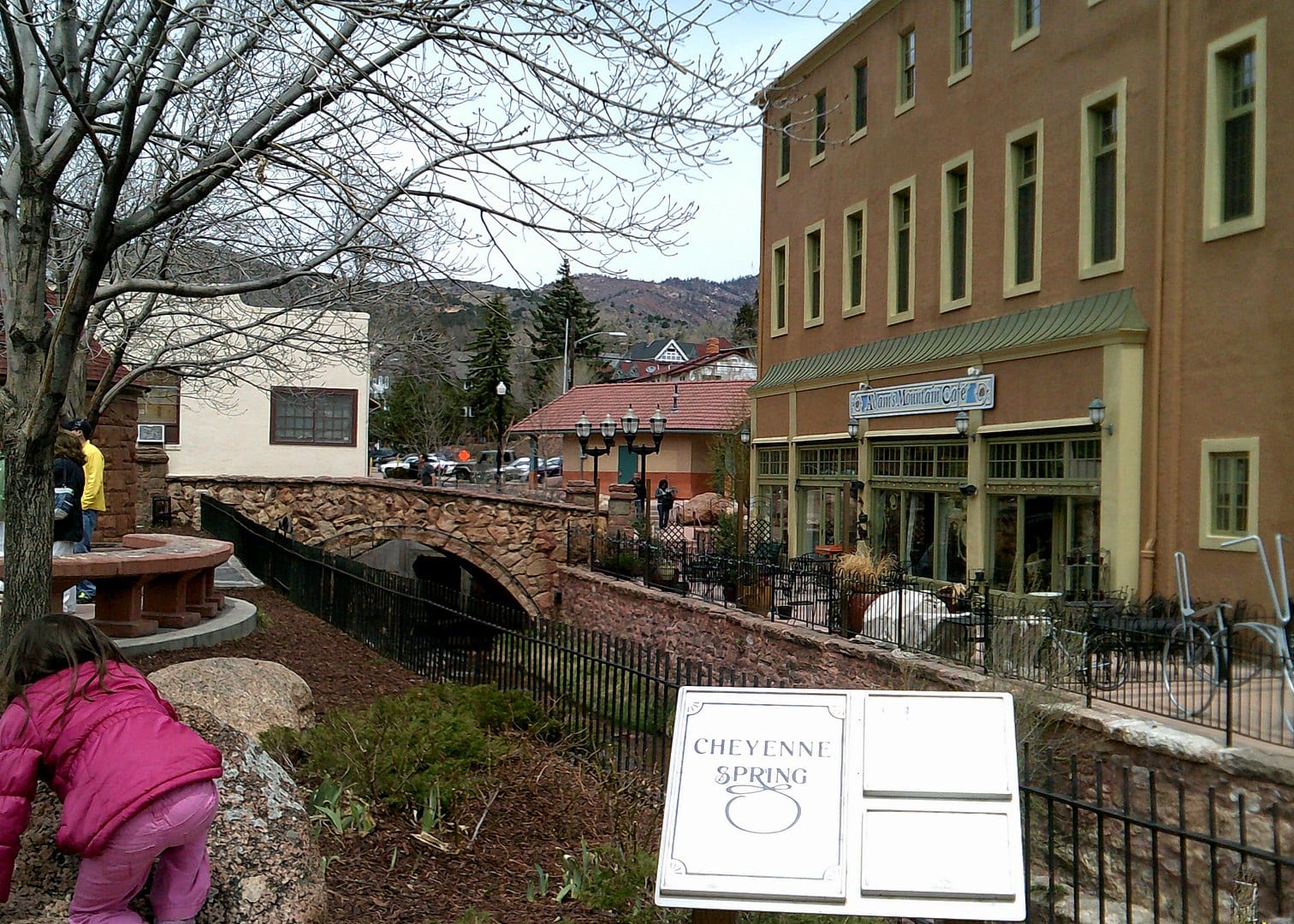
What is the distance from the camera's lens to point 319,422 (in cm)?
3350

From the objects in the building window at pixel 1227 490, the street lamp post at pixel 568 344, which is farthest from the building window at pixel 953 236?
the street lamp post at pixel 568 344

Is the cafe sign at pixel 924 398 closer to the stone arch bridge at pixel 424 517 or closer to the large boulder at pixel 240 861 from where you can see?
the stone arch bridge at pixel 424 517

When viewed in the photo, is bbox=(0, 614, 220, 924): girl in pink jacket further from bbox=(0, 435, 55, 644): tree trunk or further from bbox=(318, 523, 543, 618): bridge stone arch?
bbox=(318, 523, 543, 618): bridge stone arch

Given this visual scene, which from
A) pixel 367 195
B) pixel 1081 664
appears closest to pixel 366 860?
pixel 367 195

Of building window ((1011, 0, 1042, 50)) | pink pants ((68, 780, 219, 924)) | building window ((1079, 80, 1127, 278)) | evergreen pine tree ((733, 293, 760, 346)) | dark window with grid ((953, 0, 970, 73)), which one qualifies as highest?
evergreen pine tree ((733, 293, 760, 346))

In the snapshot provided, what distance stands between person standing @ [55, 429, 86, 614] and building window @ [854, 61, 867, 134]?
1533cm

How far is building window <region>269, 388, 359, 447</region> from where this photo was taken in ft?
109

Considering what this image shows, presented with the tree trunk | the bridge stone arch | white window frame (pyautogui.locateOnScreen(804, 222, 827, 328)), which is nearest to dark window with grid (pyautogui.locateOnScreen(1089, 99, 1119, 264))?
white window frame (pyautogui.locateOnScreen(804, 222, 827, 328))

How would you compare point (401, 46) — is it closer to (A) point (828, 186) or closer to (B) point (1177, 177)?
(B) point (1177, 177)

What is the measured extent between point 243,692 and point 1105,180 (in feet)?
40.7

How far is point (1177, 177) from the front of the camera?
13.1 metres

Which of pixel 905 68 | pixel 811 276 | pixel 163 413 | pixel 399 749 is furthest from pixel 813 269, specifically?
pixel 163 413

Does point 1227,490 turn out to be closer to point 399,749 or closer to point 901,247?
point 901,247

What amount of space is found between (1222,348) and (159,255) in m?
11.3
